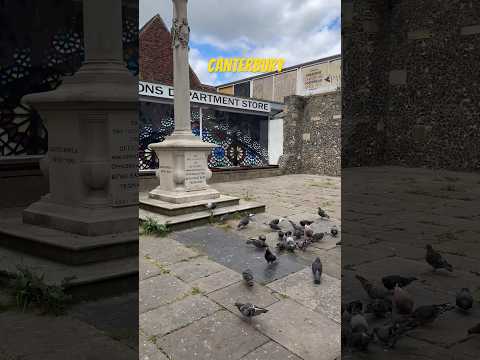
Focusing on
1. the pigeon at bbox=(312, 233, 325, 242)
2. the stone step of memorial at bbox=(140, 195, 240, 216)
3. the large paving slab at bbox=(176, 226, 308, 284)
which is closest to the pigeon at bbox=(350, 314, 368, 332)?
the large paving slab at bbox=(176, 226, 308, 284)

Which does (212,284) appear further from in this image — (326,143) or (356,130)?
(326,143)

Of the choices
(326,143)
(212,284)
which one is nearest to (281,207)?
(212,284)

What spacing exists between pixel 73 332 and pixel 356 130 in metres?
0.98

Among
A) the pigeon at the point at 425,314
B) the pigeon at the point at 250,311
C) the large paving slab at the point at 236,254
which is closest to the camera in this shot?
the pigeon at the point at 425,314

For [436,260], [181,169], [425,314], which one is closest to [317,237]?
[436,260]

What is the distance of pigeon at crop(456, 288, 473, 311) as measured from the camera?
1428 millimetres

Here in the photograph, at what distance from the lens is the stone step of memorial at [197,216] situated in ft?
13.1

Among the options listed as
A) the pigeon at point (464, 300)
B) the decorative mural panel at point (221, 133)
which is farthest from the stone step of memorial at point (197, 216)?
the decorative mural panel at point (221, 133)

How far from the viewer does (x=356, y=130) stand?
120 centimetres

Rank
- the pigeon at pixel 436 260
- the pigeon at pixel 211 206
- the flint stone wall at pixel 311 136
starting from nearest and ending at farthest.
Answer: the pigeon at pixel 436 260 < the pigeon at pixel 211 206 < the flint stone wall at pixel 311 136

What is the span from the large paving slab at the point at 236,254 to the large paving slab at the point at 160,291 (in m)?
0.49

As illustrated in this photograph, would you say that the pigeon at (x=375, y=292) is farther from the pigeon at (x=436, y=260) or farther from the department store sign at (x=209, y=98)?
the department store sign at (x=209, y=98)

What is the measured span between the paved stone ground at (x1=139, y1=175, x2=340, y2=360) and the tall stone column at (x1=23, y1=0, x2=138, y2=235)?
0.95 m

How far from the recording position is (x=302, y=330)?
1.71 meters
